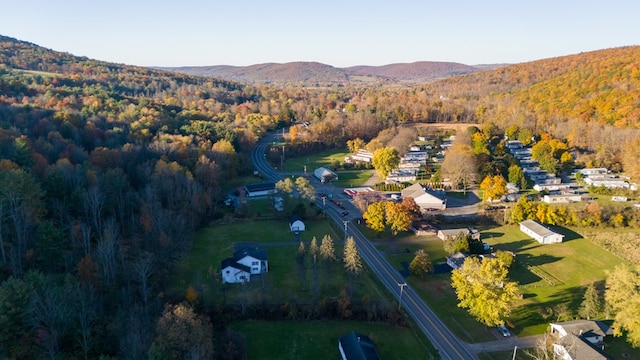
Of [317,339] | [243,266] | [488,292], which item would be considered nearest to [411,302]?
[488,292]

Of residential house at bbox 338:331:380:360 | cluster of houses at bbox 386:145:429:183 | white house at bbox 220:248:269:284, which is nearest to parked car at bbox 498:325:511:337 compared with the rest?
residential house at bbox 338:331:380:360

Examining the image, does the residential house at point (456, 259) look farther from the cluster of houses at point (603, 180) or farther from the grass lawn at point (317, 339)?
the cluster of houses at point (603, 180)

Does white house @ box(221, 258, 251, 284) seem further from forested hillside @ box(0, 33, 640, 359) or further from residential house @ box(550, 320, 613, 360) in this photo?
residential house @ box(550, 320, 613, 360)

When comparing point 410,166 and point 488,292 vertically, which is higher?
point 410,166

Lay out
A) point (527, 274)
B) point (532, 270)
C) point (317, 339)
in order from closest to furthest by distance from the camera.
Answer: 1. point (317, 339)
2. point (527, 274)
3. point (532, 270)

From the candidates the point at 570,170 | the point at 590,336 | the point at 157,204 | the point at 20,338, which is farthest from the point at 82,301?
the point at 570,170

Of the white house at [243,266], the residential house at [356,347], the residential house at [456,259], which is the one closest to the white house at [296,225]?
the white house at [243,266]

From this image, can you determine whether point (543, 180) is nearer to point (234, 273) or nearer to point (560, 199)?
point (560, 199)
